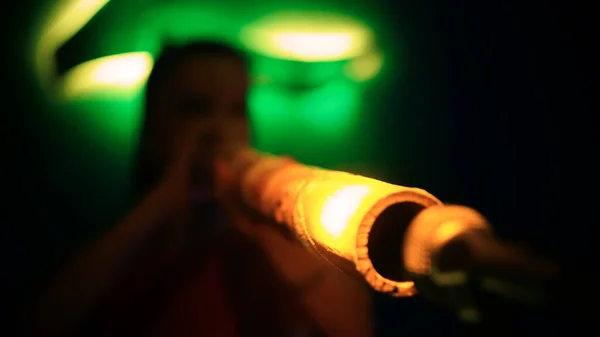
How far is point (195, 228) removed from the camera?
0.63 metres

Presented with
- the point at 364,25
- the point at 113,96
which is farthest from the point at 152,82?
the point at 364,25

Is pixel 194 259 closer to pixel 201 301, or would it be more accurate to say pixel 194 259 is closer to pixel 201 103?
pixel 201 301

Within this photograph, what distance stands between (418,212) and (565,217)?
0.39m

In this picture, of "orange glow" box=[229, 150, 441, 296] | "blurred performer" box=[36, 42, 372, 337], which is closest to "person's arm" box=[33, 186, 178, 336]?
"blurred performer" box=[36, 42, 372, 337]

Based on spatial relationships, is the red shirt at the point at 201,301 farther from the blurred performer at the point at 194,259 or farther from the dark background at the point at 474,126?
the dark background at the point at 474,126

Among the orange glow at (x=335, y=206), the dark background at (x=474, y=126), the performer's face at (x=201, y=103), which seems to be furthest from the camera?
the performer's face at (x=201, y=103)

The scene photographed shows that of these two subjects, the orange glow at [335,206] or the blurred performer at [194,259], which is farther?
the blurred performer at [194,259]

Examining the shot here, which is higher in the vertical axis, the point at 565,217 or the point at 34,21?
the point at 34,21

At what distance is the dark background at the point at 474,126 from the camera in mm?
498

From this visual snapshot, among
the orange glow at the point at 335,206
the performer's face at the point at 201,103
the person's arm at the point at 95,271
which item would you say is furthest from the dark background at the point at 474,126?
the orange glow at the point at 335,206

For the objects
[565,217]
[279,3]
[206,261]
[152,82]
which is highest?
[279,3]

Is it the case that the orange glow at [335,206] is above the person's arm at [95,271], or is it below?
above

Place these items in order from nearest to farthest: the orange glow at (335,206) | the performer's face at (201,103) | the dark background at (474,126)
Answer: the orange glow at (335,206)
the dark background at (474,126)
the performer's face at (201,103)

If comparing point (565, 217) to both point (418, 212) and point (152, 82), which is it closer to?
point (418, 212)
